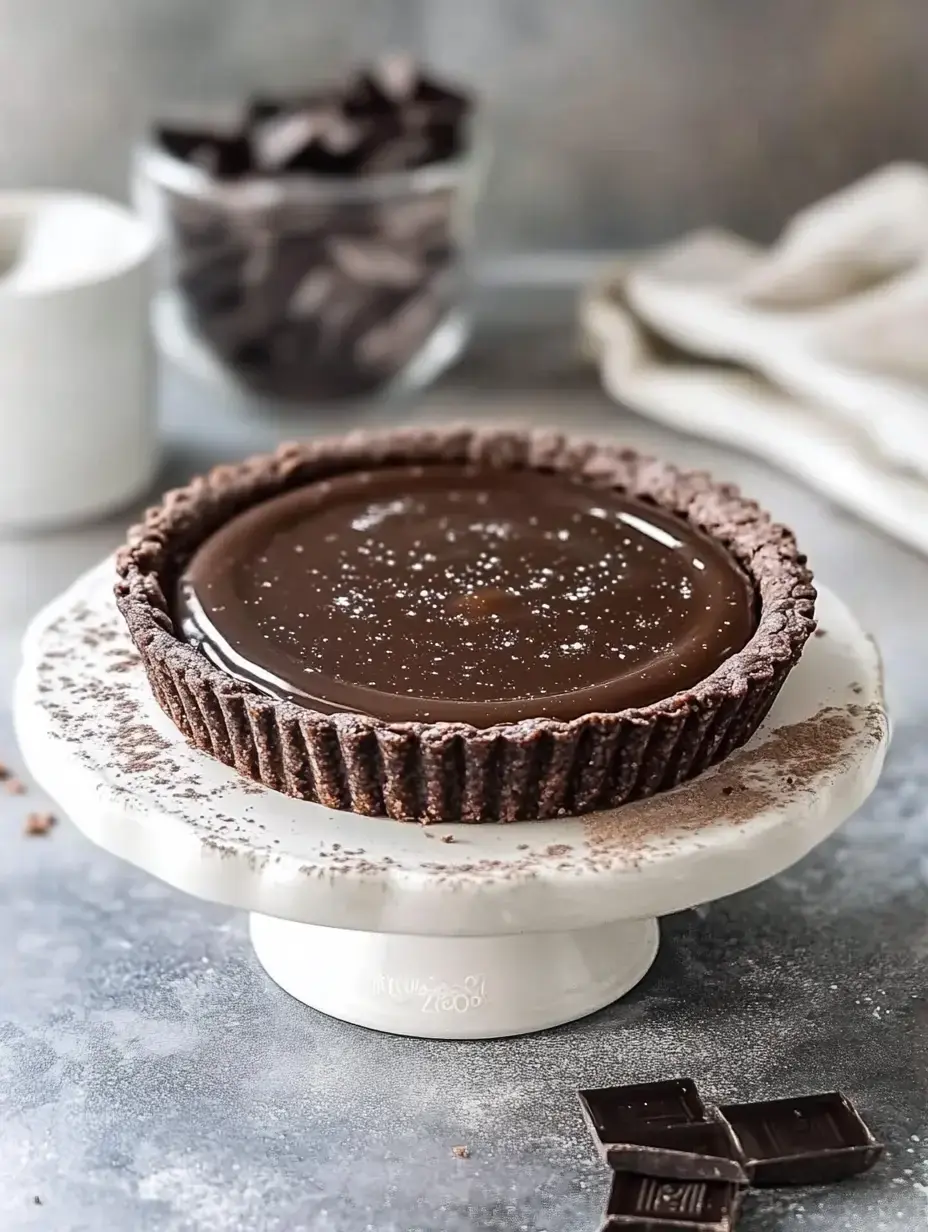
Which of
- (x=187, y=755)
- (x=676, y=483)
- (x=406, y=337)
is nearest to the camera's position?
(x=187, y=755)

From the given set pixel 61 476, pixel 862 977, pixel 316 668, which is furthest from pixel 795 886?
pixel 61 476

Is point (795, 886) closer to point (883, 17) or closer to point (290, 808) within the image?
point (290, 808)

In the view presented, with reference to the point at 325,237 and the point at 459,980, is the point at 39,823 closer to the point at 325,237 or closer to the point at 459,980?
the point at 459,980

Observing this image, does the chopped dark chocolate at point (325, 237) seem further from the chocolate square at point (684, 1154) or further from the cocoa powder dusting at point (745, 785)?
the chocolate square at point (684, 1154)

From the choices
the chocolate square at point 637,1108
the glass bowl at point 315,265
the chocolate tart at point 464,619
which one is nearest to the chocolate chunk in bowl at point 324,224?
the glass bowl at point 315,265


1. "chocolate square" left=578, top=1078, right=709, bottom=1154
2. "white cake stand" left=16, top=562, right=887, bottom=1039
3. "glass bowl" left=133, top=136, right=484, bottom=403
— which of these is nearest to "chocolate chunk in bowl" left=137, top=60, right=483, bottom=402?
"glass bowl" left=133, top=136, right=484, bottom=403

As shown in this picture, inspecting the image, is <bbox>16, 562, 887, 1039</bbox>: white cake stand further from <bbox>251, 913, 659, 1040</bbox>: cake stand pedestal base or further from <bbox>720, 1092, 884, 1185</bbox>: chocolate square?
<bbox>720, 1092, 884, 1185</bbox>: chocolate square
